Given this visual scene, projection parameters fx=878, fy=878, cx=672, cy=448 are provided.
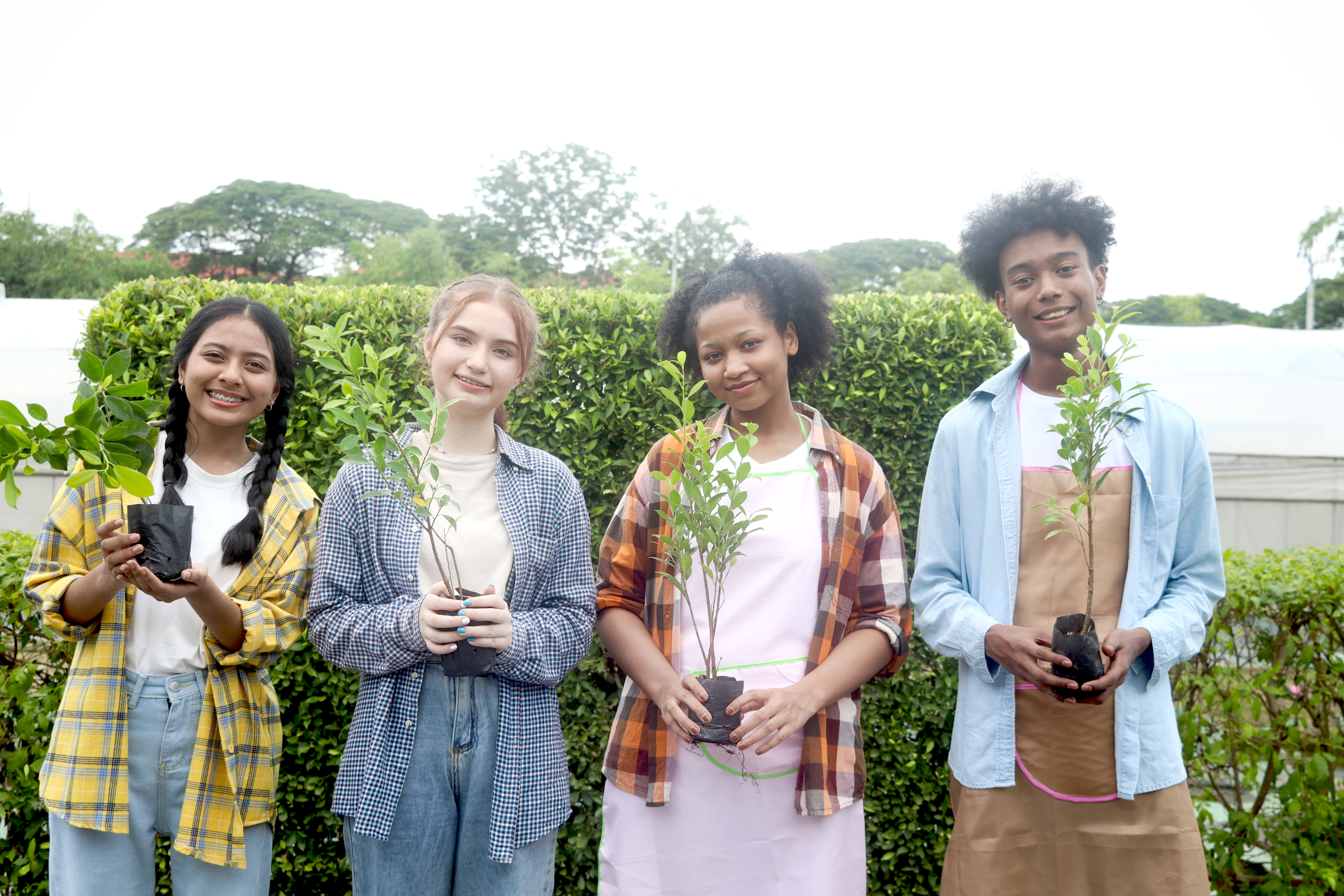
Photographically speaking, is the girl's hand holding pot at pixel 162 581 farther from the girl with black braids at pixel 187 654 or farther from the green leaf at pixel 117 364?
the green leaf at pixel 117 364

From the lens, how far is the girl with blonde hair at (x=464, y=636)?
1984 millimetres

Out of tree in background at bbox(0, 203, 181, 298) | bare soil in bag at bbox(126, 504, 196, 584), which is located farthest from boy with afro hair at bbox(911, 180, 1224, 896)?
tree in background at bbox(0, 203, 181, 298)

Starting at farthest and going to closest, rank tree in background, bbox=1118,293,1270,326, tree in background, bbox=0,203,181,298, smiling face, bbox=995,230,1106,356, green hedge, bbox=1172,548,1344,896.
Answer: tree in background, bbox=1118,293,1270,326 < tree in background, bbox=0,203,181,298 < green hedge, bbox=1172,548,1344,896 < smiling face, bbox=995,230,1106,356

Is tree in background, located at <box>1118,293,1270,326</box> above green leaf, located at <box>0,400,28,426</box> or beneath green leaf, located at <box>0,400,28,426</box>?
above

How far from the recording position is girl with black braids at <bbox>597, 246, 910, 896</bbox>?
215 centimetres

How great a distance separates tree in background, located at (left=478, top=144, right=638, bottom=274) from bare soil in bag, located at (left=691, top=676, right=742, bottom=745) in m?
55.5

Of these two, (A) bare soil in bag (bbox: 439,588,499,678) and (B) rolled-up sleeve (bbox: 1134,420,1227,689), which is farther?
(B) rolled-up sleeve (bbox: 1134,420,1227,689)

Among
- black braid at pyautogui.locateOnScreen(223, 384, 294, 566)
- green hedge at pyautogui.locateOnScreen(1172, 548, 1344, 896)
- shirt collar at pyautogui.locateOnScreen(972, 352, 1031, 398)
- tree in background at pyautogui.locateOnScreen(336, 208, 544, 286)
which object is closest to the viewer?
black braid at pyautogui.locateOnScreen(223, 384, 294, 566)

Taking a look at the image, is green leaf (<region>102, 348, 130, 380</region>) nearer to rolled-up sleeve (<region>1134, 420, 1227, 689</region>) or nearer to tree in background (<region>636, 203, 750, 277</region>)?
rolled-up sleeve (<region>1134, 420, 1227, 689</region>)

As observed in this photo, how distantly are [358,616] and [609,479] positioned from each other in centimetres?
139

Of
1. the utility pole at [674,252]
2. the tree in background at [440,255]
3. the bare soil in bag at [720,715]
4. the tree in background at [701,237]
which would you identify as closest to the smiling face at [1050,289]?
the bare soil in bag at [720,715]

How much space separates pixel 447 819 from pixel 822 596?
40.8 inches

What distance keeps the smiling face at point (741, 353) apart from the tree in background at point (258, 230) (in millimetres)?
47756

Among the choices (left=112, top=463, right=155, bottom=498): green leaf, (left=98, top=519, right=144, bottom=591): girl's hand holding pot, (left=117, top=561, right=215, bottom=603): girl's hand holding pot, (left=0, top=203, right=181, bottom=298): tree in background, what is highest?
(left=0, top=203, right=181, bottom=298): tree in background
